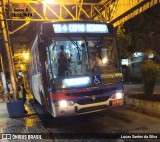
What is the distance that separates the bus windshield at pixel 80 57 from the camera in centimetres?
808

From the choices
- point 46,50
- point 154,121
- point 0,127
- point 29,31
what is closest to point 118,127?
point 154,121

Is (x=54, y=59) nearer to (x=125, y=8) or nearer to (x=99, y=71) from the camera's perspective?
(x=99, y=71)

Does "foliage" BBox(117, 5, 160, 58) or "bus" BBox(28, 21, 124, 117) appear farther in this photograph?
"foliage" BBox(117, 5, 160, 58)

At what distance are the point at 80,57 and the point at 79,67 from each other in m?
0.32

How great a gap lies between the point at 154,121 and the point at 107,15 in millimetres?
8636

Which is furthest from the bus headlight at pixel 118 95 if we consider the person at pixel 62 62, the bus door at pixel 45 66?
the bus door at pixel 45 66

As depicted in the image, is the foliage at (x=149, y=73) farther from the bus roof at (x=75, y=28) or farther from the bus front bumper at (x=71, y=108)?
the bus front bumper at (x=71, y=108)

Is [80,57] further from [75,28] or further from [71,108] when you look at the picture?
[71,108]

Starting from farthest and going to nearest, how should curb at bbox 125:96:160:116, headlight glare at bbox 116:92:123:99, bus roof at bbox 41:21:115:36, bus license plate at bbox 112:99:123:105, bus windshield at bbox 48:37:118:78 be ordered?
curb at bbox 125:96:160:116 < headlight glare at bbox 116:92:123:99 < bus license plate at bbox 112:99:123:105 < bus roof at bbox 41:21:115:36 < bus windshield at bbox 48:37:118:78

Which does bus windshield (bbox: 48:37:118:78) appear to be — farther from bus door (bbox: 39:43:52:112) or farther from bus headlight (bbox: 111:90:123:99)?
bus headlight (bbox: 111:90:123:99)

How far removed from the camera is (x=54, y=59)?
26.5 feet

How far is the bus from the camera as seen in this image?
26.3 feet

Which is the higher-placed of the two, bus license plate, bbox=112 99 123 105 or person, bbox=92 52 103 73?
person, bbox=92 52 103 73

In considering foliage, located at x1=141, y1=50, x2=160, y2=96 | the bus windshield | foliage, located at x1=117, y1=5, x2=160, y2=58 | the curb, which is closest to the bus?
the bus windshield
